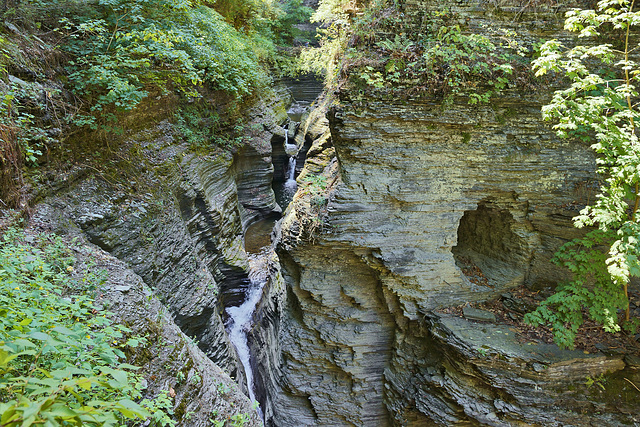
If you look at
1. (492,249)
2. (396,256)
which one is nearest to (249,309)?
(396,256)

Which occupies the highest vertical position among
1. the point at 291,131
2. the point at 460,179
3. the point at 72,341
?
the point at 291,131

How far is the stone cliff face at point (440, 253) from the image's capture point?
604cm

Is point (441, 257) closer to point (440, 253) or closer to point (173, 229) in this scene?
point (440, 253)

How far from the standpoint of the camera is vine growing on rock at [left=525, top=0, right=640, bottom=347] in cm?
473

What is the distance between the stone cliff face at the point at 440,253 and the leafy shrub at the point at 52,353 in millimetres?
4699

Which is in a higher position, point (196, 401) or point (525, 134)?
point (525, 134)

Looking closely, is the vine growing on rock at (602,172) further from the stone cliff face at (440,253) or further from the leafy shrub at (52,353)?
the leafy shrub at (52,353)

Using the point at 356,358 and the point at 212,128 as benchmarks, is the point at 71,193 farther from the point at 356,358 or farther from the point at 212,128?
the point at 356,358

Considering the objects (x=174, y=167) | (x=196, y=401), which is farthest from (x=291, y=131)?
(x=196, y=401)

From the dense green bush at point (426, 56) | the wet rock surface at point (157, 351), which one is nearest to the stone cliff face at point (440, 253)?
the dense green bush at point (426, 56)

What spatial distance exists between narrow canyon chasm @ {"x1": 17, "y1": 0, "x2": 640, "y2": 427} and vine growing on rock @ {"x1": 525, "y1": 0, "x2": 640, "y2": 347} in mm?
663

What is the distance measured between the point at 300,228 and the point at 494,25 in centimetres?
606

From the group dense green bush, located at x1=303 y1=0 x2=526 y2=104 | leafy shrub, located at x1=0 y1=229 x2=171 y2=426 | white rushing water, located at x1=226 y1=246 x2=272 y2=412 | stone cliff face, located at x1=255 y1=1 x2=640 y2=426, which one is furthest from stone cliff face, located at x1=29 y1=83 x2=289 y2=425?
dense green bush, located at x1=303 y1=0 x2=526 y2=104

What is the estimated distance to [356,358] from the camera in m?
8.20
